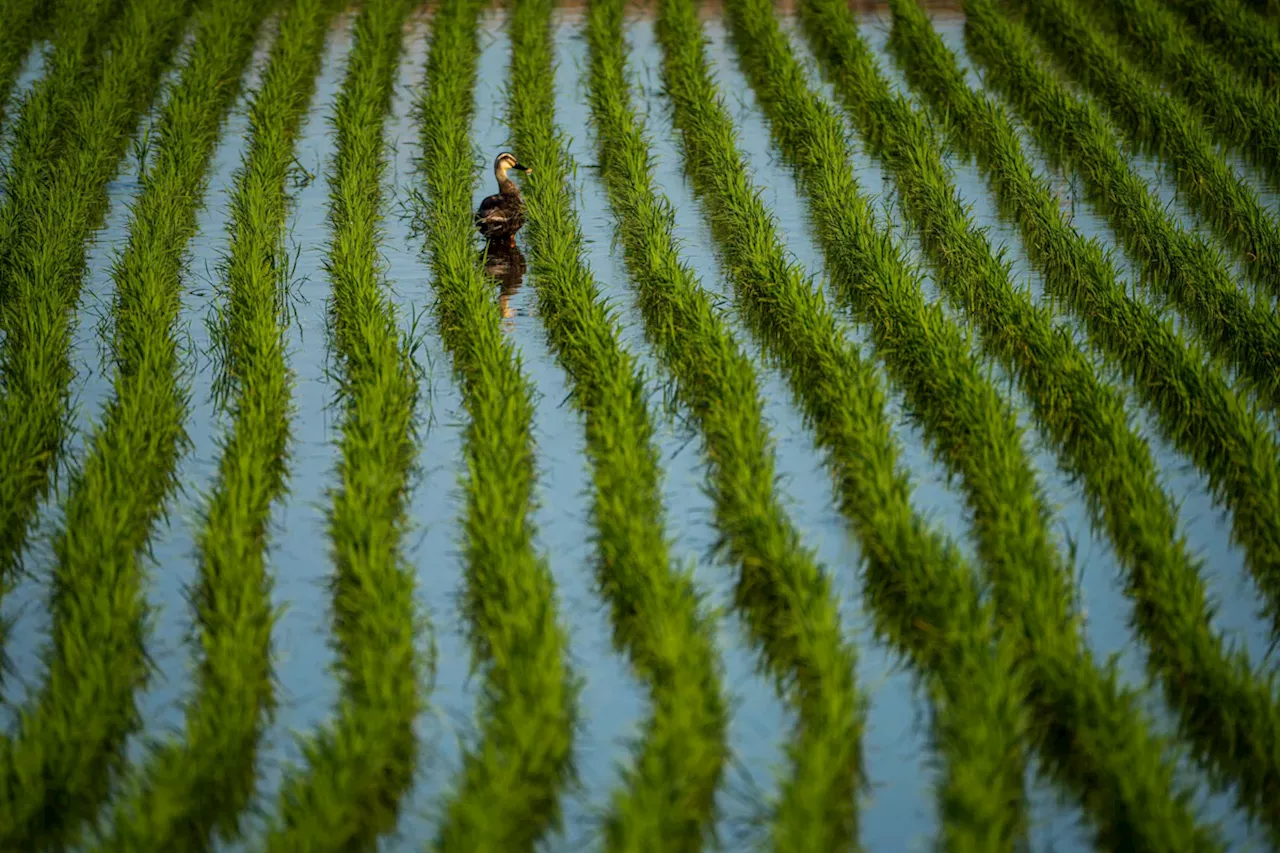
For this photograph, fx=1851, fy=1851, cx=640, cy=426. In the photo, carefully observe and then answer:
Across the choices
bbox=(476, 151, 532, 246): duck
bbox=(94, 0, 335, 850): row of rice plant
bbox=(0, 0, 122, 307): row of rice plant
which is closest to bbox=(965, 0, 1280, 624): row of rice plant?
bbox=(476, 151, 532, 246): duck

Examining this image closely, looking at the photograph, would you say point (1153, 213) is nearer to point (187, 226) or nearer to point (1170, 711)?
point (1170, 711)

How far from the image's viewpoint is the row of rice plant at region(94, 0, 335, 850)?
3.65 meters

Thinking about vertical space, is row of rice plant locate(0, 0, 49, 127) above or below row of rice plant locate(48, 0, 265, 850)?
above

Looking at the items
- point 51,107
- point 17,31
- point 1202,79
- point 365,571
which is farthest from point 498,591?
point 17,31

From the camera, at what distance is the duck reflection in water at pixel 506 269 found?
20.1ft

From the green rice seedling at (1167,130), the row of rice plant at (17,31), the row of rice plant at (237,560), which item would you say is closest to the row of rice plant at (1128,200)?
the green rice seedling at (1167,130)

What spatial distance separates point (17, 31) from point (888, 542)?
20.2ft

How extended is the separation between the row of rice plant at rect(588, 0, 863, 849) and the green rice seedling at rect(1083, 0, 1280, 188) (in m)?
2.44

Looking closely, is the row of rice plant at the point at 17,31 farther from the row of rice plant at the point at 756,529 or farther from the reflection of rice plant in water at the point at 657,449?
the row of rice plant at the point at 756,529

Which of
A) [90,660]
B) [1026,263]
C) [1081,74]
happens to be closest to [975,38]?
[1081,74]

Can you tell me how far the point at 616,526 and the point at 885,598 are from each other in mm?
670

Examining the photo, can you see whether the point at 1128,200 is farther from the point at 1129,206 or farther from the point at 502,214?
the point at 502,214

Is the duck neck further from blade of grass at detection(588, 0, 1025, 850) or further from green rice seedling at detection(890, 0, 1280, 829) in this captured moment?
green rice seedling at detection(890, 0, 1280, 829)

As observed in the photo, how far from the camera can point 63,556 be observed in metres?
4.50
